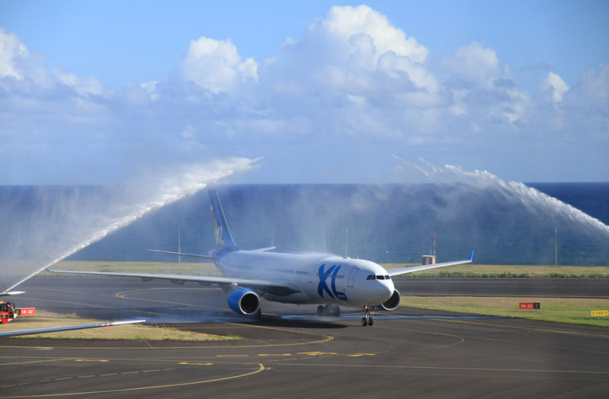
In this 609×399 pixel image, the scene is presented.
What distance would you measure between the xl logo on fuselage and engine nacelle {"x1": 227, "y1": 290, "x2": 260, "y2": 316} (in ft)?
16.6

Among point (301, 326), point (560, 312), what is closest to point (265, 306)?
point (301, 326)

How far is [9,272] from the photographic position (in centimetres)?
4656

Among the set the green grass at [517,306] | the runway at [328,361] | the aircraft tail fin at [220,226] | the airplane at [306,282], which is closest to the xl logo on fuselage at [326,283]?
the airplane at [306,282]

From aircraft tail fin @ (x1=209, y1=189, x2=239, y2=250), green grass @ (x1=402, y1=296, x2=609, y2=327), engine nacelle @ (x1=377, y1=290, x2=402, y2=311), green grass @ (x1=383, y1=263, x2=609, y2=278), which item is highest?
aircraft tail fin @ (x1=209, y1=189, x2=239, y2=250)

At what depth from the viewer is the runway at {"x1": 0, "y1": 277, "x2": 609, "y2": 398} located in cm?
3322

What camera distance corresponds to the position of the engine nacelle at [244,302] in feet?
192

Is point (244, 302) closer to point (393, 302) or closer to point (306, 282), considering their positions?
point (306, 282)

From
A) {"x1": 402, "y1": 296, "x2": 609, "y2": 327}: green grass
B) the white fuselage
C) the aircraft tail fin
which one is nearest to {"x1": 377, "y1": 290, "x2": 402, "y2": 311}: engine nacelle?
A: the white fuselage

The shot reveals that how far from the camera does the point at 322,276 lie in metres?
58.2

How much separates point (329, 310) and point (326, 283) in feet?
17.7

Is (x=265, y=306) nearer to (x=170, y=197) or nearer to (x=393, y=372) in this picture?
(x=170, y=197)

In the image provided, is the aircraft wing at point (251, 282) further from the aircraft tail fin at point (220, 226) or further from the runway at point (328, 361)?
the aircraft tail fin at point (220, 226)

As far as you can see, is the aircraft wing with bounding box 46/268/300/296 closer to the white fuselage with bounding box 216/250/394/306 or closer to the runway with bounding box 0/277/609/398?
the white fuselage with bounding box 216/250/394/306

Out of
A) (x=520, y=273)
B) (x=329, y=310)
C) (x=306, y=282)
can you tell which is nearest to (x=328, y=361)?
(x=306, y=282)
